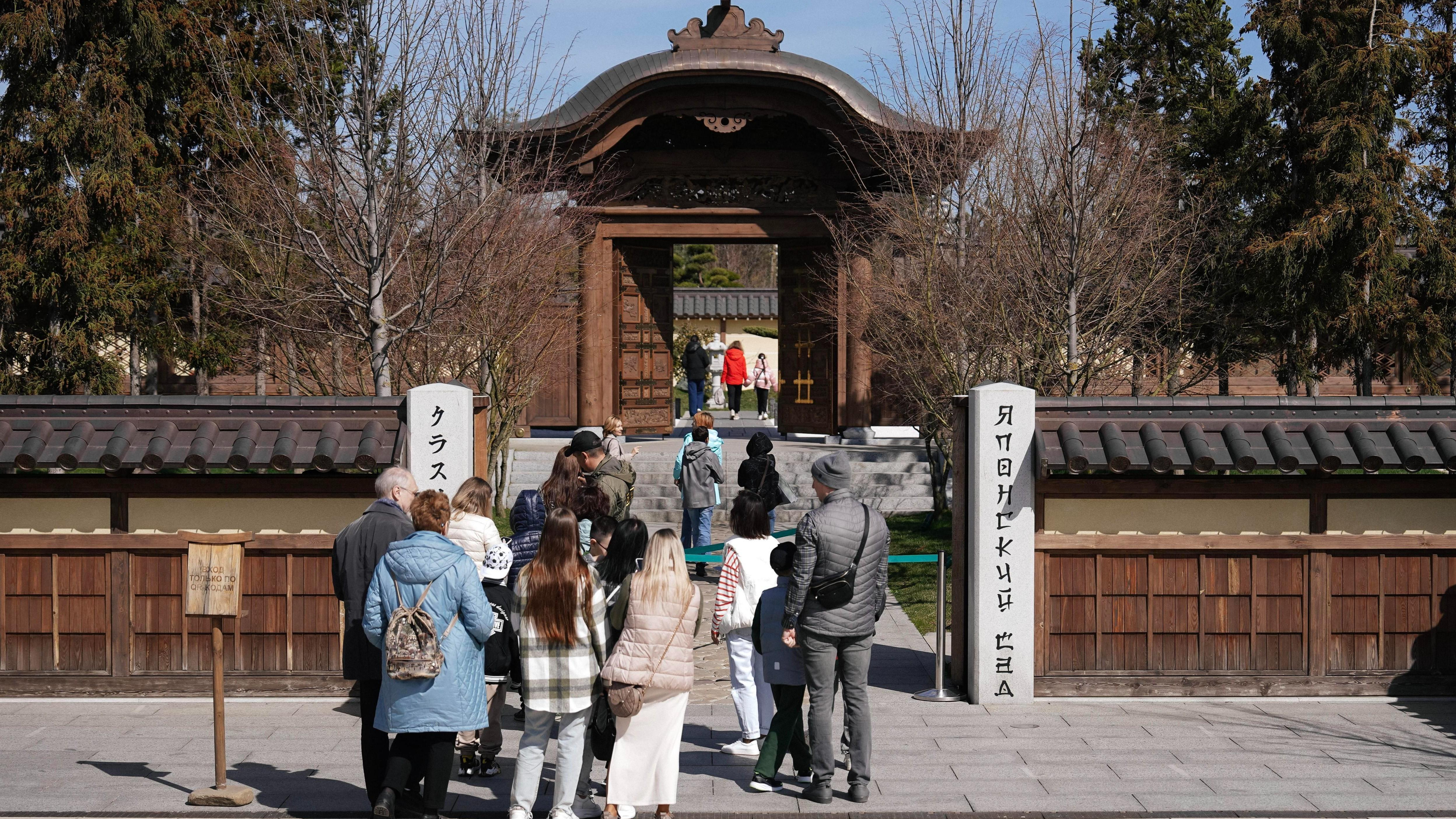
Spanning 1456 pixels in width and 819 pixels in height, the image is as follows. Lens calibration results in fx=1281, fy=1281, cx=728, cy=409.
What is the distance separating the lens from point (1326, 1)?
18250 millimetres

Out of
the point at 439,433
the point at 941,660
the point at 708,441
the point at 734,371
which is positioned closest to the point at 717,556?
the point at 708,441

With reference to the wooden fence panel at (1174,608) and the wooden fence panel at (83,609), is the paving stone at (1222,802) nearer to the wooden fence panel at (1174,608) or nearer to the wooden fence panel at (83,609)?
the wooden fence panel at (1174,608)

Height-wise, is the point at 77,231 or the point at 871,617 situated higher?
the point at 77,231

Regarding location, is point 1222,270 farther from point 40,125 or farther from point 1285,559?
point 40,125

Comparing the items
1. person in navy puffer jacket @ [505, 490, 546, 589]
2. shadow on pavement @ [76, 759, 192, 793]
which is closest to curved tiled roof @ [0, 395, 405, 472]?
person in navy puffer jacket @ [505, 490, 546, 589]

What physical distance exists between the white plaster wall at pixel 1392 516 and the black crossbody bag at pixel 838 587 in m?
4.35

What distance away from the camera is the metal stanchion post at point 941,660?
8891mm

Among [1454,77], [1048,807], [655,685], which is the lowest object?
[1048,807]

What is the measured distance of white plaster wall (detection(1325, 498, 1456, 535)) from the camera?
9133 mm

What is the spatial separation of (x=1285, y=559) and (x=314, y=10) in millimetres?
9651

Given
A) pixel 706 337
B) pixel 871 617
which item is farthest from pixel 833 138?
pixel 706 337

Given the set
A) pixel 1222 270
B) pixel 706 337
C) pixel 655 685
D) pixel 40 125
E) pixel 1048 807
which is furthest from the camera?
pixel 706 337

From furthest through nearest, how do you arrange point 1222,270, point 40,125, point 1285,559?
point 1222,270 → point 40,125 → point 1285,559

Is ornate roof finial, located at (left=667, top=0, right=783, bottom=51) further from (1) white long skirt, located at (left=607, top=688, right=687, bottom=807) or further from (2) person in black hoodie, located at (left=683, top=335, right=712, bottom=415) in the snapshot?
(1) white long skirt, located at (left=607, top=688, right=687, bottom=807)
